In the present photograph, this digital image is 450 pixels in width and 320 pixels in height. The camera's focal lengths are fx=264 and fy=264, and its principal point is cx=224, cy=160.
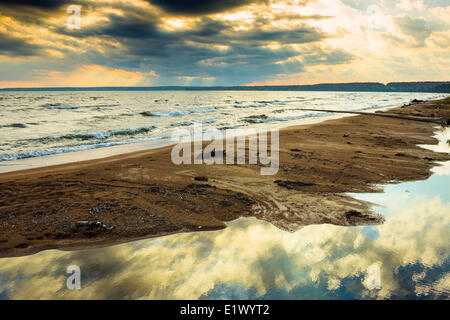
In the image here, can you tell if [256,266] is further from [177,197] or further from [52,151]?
[52,151]

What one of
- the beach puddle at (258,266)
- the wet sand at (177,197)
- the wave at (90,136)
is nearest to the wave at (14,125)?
the wave at (90,136)

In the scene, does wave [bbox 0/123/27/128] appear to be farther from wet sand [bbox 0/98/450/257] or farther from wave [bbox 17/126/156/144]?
wet sand [bbox 0/98/450/257]

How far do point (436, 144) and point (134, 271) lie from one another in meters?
18.2

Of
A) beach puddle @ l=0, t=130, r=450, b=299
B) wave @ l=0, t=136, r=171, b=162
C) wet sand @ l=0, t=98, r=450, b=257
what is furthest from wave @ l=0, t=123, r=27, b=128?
beach puddle @ l=0, t=130, r=450, b=299

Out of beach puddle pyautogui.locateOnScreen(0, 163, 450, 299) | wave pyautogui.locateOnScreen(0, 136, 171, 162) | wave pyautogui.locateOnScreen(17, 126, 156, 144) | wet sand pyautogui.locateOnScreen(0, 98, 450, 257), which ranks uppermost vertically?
wave pyautogui.locateOnScreen(17, 126, 156, 144)

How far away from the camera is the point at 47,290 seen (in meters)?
4.05

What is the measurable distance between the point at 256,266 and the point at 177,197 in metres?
3.67

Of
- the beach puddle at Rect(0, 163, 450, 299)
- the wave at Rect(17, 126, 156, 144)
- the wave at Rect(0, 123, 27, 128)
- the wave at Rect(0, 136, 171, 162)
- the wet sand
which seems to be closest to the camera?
the beach puddle at Rect(0, 163, 450, 299)

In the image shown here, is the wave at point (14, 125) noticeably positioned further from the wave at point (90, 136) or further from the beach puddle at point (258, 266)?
the beach puddle at point (258, 266)

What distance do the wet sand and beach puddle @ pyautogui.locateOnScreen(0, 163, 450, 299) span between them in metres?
0.45

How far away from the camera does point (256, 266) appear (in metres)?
4.57

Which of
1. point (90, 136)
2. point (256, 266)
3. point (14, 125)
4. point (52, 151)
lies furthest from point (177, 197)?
point (14, 125)

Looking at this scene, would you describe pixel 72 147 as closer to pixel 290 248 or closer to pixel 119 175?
pixel 119 175

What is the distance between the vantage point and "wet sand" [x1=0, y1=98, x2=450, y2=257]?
19.2ft
